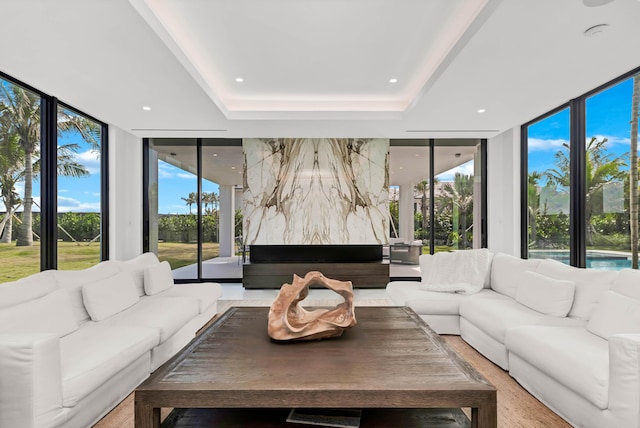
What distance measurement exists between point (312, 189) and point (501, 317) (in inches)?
142

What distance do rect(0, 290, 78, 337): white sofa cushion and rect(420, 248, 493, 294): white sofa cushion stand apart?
3.30 metres

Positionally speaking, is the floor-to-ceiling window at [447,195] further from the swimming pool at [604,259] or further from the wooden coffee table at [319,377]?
the wooden coffee table at [319,377]

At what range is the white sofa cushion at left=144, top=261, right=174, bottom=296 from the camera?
136 inches

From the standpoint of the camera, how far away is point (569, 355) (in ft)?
6.20

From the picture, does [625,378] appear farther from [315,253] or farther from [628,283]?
[315,253]

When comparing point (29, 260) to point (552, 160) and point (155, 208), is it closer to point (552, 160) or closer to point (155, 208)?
point (155, 208)

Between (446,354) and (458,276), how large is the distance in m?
2.14

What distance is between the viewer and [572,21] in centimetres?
216

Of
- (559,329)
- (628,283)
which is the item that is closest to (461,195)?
(628,283)

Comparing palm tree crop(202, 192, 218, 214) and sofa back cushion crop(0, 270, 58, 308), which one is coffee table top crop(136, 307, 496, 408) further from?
palm tree crop(202, 192, 218, 214)

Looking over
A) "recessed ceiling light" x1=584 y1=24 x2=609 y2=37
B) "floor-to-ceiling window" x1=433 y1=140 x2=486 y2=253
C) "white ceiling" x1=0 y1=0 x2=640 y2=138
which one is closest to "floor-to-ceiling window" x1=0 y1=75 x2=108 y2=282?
"white ceiling" x1=0 y1=0 x2=640 y2=138

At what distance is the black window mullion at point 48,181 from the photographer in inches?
142

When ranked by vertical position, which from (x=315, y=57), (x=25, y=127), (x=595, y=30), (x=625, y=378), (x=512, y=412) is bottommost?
(x=512, y=412)

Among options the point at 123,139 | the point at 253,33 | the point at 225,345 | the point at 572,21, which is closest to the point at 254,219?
the point at 123,139
